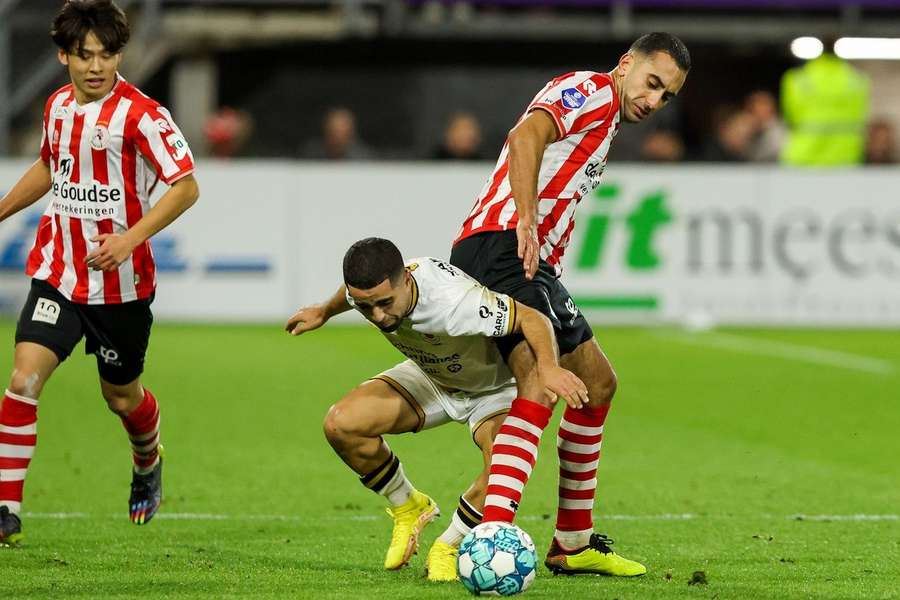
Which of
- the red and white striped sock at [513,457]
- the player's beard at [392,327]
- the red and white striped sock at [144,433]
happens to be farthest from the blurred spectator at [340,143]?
the red and white striped sock at [513,457]

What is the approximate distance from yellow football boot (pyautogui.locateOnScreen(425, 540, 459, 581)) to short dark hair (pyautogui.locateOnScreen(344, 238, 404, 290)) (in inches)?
37.9

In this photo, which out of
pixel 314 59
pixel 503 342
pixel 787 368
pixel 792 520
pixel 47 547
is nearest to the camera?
pixel 503 342

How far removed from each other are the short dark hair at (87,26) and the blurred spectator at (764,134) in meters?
13.1

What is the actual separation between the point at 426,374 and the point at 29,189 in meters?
1.79

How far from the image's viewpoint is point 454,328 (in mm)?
5430

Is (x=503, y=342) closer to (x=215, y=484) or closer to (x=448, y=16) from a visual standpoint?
(x=215, y=484)

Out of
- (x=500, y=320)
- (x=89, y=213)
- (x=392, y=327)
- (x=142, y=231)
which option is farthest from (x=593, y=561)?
(x=89, y=213)

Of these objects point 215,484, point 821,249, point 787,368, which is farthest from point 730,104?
point 215,484

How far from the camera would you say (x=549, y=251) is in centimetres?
589

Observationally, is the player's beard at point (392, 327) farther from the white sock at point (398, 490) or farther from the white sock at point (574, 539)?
the white sock at point (574, 539)

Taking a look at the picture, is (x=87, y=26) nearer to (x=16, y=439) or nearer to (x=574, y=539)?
(x=16, y=439)

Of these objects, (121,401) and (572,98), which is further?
(121,401)

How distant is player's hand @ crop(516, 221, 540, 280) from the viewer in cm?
552

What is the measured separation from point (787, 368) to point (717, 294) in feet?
10.3
